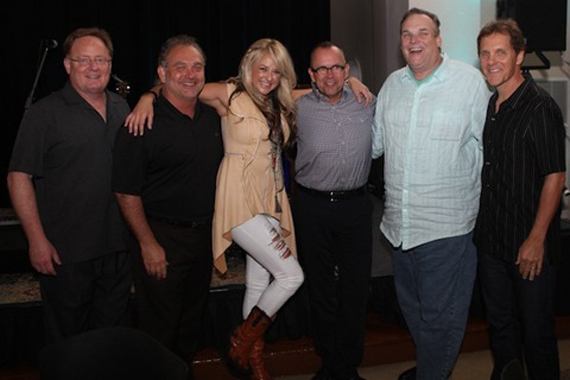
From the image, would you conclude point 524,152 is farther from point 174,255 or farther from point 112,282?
point 112,282

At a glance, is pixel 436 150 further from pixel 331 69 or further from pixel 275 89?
pixel 275 89

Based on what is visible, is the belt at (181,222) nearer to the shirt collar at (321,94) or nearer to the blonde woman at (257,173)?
the blonde woman at (257,173)

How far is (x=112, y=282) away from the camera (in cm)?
244

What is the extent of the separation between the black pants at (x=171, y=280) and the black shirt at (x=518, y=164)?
109 cm

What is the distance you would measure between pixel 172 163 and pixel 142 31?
4.05 meters

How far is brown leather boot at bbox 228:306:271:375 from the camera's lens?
8.20 feet

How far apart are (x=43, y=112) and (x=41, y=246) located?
474 millimetres

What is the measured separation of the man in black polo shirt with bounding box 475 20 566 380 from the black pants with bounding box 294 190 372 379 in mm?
489

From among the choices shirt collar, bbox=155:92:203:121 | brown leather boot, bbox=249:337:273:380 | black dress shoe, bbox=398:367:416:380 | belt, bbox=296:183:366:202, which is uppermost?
shirt collar, bbox=155:92:203:121

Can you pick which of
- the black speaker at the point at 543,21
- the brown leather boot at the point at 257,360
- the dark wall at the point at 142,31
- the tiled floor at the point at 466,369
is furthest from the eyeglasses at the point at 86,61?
the dark wall at the point at 142,31

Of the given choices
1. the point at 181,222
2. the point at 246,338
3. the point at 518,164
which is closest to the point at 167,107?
the point at 181,222

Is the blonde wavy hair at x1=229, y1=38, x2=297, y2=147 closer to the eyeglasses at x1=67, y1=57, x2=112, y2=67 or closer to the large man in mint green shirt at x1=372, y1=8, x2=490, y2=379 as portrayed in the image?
the large man in mint green shirt at x1=372, y1=8, x2=490, y2=379

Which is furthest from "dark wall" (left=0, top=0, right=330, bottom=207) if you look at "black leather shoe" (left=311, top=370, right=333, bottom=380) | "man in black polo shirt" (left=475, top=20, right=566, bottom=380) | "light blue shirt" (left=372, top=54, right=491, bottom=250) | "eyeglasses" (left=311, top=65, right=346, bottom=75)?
"man in black polo shirt" (left=475, top=20, right=566, bottom=380)

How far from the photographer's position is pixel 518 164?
2.19 metres
